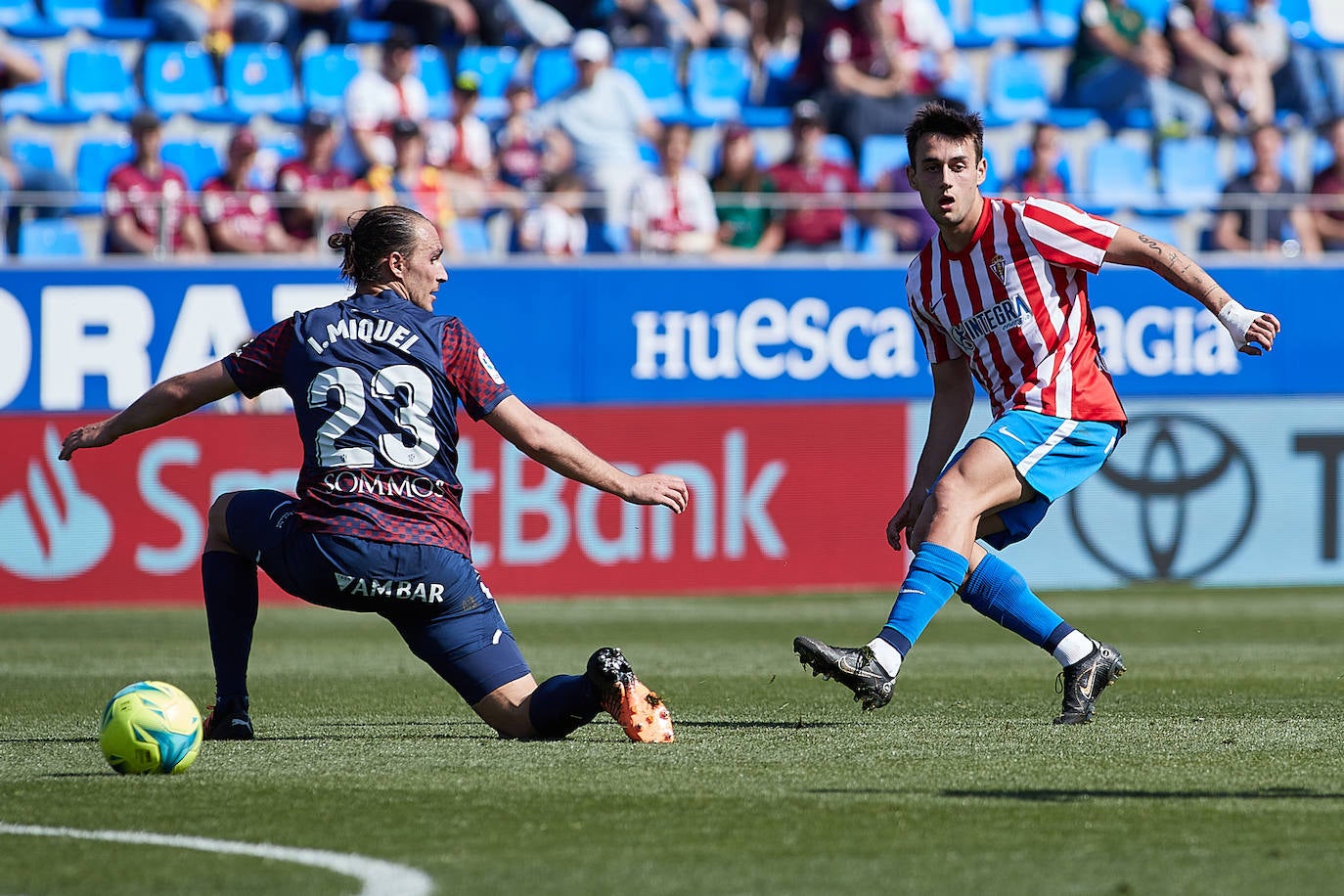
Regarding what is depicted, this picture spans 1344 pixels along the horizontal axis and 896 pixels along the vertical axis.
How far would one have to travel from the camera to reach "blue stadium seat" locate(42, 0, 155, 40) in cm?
1636

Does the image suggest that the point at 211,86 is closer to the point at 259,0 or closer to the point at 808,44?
the point at 259,0

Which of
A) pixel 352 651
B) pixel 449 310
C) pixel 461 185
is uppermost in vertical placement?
pixel 461 185

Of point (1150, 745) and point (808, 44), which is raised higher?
point (808, 44)

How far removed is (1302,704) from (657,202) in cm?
848

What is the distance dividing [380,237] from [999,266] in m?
2.14

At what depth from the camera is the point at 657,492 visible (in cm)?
578

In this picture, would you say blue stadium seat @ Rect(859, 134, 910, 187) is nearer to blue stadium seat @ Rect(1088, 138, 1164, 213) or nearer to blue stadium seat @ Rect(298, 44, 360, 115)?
blue stadium seat @ Rect(1088, 138, 1164, 213)

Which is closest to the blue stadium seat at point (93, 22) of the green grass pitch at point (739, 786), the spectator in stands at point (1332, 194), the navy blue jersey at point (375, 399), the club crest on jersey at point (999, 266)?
the green grass pitch at point (739, 786)

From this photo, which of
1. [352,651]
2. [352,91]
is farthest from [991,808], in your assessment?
[352,91]

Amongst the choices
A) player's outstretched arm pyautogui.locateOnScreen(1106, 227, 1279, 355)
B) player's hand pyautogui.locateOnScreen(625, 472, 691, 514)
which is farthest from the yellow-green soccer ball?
player's outstretched arm pyautogui.locateOnScreen(1106, 227, 1279, 355)

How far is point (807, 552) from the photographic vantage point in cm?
1459

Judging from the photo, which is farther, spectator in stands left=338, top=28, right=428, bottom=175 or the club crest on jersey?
spectator in stands left=338, top=28, right=428, bottom=175

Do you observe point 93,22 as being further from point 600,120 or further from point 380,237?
point 380,237

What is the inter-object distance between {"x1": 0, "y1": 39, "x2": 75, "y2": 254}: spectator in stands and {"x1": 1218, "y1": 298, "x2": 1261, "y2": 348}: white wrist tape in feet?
31.7
